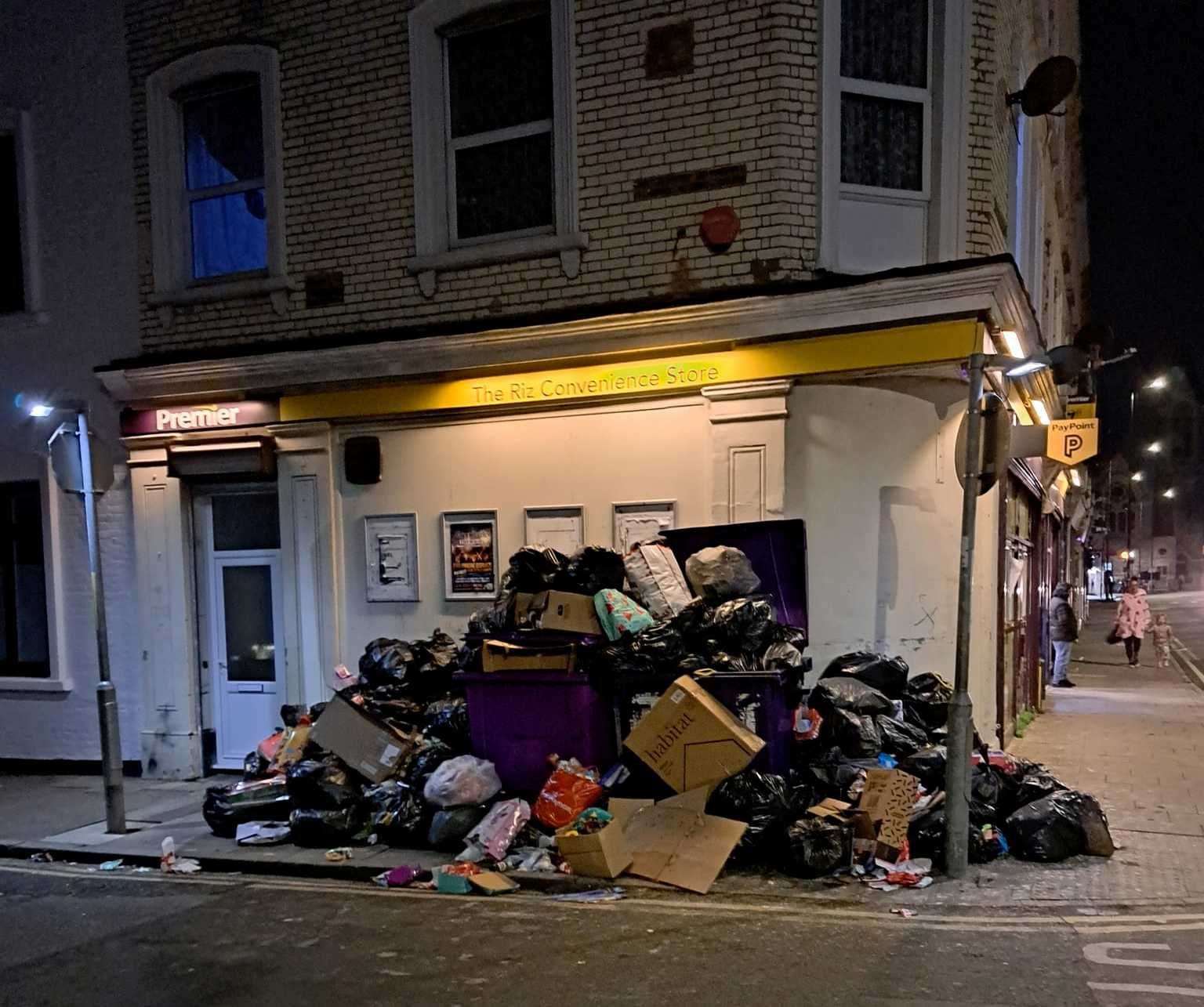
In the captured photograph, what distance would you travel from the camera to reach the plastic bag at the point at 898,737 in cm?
607

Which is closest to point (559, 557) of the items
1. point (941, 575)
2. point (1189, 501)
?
point (941, 575)

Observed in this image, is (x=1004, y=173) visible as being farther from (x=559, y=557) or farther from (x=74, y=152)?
(x=74, y=152)

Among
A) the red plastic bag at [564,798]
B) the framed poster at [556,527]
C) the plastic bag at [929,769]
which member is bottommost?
the red plastic bag at [564,798]

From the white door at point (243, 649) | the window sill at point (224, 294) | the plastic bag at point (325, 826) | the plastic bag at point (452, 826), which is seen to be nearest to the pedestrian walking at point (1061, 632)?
the plastic bag at point (452, 826)

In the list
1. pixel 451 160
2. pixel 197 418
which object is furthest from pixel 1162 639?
pixel 197 418

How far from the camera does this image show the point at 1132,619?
16.8 metres

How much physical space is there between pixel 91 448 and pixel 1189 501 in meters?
101

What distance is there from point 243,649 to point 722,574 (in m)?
5.22

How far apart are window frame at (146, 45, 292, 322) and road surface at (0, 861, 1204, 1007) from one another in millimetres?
5725

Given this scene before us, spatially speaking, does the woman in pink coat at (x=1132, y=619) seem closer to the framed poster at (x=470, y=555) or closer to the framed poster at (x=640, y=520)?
the framed poster at (x=640, y=520)

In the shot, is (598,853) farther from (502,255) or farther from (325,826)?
(502,255)

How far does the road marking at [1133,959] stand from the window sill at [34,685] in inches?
363

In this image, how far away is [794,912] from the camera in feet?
16.0

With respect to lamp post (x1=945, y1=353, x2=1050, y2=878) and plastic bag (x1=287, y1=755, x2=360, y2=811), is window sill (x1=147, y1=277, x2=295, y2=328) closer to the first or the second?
plastic bag (x1=287, y1=755, x2=360, y2=811)
